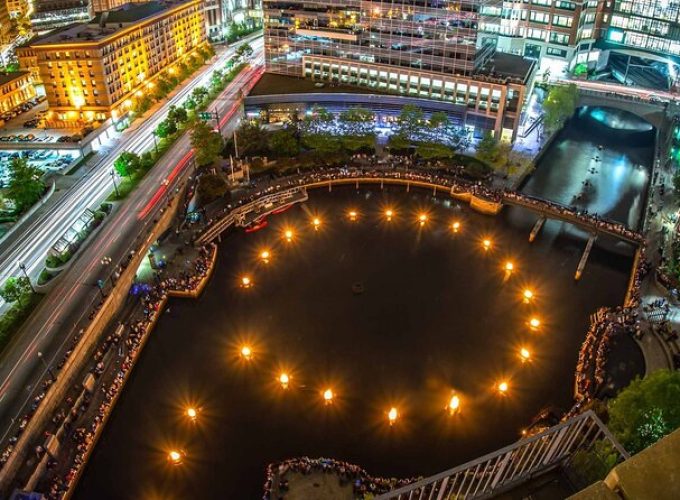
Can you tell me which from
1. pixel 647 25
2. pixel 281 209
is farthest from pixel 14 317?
pixel 647 25

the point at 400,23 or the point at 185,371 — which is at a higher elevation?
the point at 400,23

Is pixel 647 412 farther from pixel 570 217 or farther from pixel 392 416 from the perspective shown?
pixel 570 217

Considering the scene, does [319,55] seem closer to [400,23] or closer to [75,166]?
[400,23]

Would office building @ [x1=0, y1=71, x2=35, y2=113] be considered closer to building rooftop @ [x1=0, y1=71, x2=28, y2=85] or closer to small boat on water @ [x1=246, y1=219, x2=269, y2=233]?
building rooftop @ [x1=0, y1=71, x2=28, y2=85]

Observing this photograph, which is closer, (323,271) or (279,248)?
(323,271)

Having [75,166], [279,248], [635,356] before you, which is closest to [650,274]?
[635,356]

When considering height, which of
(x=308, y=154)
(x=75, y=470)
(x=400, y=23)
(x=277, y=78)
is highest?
(x=400, y=23)
